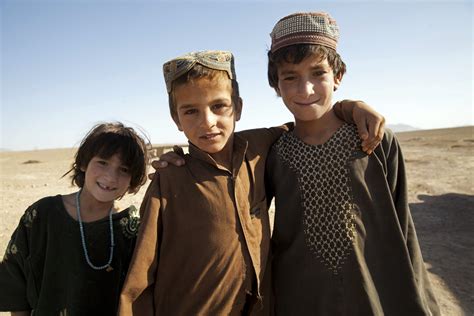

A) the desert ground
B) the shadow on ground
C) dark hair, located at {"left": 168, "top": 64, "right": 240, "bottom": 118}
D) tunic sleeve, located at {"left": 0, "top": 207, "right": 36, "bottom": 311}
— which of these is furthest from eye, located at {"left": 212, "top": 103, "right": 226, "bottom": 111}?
the shadow on ground

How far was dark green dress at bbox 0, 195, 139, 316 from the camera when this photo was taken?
1.98 metres

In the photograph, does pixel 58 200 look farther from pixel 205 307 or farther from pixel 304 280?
pixel 304 280

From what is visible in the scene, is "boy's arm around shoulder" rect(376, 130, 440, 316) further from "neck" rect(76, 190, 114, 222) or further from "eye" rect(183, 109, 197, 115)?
"neck" rect(76, 190, 114, 222)

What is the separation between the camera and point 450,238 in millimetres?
5809

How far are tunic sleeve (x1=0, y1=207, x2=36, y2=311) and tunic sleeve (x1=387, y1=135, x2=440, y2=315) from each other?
1.89 meters

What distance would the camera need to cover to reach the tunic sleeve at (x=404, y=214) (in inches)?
70.9

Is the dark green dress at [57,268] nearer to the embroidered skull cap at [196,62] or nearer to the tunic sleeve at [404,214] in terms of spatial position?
the embroidered skull cap at [196,62]

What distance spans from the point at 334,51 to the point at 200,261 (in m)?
1.23

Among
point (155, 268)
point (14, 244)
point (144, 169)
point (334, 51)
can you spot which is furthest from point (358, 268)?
point (14, 244)

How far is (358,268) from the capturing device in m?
1.72

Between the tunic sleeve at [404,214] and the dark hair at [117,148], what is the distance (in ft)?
4.48

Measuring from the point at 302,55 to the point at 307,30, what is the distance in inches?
5.6

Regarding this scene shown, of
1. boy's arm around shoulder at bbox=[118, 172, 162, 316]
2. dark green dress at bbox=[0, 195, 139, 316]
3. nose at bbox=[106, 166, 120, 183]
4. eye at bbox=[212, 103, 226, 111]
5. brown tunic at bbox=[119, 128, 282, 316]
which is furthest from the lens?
nose at bbox=[106, 166, 120, 183]

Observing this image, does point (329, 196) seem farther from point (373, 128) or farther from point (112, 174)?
point (112, 174)
